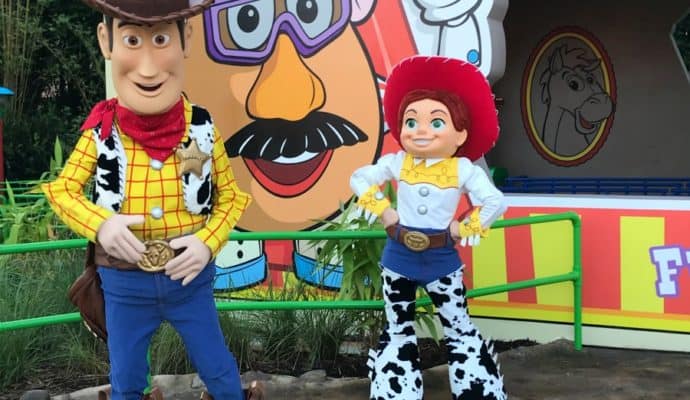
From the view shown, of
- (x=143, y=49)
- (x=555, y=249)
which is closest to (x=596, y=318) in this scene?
(x=555, y=249)

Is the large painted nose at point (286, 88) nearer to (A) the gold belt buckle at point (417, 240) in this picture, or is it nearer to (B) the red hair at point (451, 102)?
(B) the red hair at point (451, 102)

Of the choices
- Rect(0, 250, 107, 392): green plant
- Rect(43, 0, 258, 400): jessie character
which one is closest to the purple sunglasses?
Rect(0, 250, 107, 392): green plant

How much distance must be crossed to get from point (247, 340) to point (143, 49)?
237cm

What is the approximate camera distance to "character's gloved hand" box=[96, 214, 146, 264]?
2.88 meters

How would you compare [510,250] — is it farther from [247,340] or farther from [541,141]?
[541,141]

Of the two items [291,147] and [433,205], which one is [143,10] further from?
[291,147]

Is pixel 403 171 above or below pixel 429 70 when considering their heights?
below

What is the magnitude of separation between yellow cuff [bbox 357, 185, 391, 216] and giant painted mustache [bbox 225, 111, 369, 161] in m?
1.87

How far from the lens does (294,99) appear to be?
5758mm

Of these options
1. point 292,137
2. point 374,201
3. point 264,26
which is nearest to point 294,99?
point 292,137

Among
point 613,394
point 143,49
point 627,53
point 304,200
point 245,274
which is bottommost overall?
point 613,394

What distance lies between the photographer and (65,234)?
6098mm

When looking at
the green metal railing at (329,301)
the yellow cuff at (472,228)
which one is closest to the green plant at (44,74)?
the green metal railing at (329,301)

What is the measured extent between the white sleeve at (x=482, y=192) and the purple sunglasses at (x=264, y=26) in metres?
2.30
